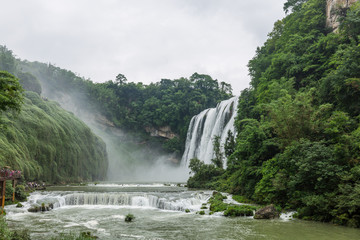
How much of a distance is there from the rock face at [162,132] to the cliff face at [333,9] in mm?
47272

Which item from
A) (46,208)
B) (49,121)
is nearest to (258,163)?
(46,208)

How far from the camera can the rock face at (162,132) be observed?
72.8 metres

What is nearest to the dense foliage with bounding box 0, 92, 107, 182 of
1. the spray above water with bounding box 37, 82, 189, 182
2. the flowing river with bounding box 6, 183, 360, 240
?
the flowing river with bounding box 6, 183, 360, 240

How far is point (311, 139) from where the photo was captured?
18.0 meters

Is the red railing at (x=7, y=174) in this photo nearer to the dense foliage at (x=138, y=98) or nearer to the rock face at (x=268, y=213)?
the rock face at (x=268, y=213)

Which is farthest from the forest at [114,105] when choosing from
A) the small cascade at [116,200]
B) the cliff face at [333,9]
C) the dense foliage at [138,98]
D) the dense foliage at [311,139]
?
the cliff face at [333,9]

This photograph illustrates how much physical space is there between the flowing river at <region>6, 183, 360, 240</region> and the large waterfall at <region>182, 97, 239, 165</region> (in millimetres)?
21583

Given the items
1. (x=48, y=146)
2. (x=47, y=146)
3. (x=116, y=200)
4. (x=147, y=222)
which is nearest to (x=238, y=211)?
(x=147, y=222)

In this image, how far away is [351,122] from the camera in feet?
54.6

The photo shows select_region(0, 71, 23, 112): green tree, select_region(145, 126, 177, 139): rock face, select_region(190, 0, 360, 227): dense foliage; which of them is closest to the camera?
select_region(0, 71, 23, 112): green tree

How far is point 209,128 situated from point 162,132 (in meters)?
25.8

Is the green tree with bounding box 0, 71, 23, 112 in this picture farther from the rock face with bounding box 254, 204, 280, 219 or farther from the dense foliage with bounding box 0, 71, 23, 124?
the rock face with bounding box 254, 204, 280, 219

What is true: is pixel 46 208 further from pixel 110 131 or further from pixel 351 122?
pixel 110 131

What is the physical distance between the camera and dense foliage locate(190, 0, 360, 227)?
46.1ft
